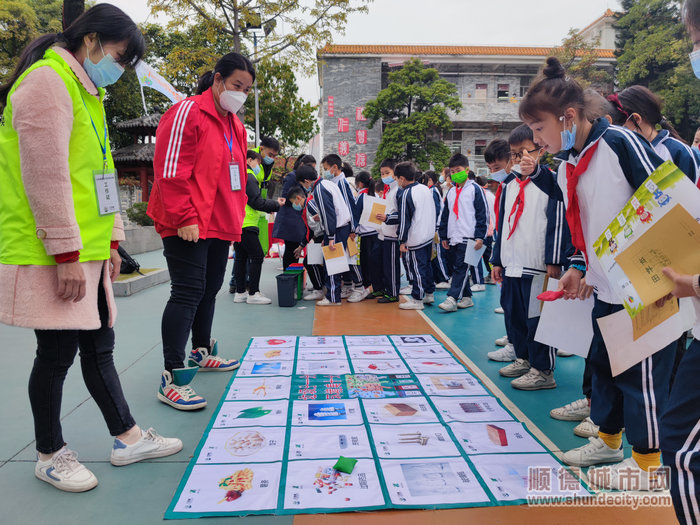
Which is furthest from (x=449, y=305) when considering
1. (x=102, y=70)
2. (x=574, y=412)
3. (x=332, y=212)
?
(x=102, y=70)

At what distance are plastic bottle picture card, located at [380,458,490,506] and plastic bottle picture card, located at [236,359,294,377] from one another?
1318 millimetres

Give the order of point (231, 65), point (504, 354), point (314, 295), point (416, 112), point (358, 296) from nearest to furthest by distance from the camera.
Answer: point (231, 65), point (504, 354), point (358, 296), point (314, 295), point (416, 112)

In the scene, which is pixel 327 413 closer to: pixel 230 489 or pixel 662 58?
pixel 230 489

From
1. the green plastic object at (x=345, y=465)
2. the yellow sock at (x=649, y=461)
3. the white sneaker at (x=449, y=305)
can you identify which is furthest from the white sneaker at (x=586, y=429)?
the white sneaker at (x=449, y=305)

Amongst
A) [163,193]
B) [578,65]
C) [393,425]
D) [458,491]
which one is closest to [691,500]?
[458,491]

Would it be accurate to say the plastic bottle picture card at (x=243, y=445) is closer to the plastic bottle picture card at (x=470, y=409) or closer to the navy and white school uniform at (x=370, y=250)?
the plastic bottle picture card at (x=470, y=409)

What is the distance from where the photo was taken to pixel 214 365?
324cm

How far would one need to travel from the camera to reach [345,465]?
1956mm

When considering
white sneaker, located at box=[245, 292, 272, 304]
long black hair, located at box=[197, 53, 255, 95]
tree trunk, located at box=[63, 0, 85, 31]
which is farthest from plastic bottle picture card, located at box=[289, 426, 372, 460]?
white sneaker, located at box=[245, 292, 272, 304]

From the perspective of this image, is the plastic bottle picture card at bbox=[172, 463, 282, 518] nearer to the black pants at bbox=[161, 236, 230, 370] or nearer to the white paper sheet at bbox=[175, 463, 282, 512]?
the white paper sheet at bbox=[175, 463, 282, 512]

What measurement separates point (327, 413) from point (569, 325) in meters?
1.35

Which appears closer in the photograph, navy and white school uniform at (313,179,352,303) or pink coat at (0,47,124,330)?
pink coat at (0,47,124,330)

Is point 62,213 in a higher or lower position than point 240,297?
higher

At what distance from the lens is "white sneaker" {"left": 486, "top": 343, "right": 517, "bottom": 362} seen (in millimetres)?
3588
